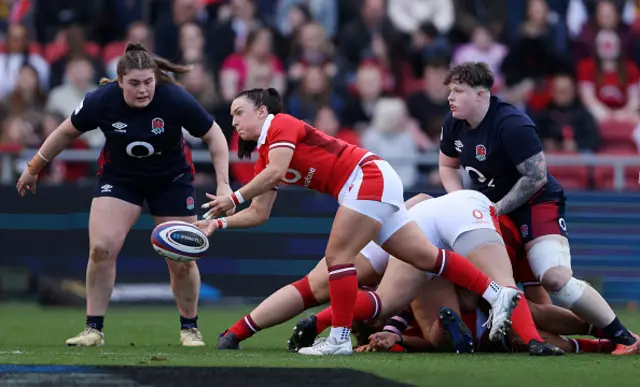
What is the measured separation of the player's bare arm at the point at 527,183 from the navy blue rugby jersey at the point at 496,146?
0.05 meters

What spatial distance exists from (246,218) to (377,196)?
0.84m

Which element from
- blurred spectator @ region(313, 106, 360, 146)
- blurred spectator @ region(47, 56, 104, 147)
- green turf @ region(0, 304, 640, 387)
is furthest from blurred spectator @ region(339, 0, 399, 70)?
green turf @ region(0, 304, 640, 387)

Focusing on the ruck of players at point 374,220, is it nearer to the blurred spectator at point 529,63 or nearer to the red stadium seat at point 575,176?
the red stadium seat at point 575,176

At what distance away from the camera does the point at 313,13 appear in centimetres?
1689

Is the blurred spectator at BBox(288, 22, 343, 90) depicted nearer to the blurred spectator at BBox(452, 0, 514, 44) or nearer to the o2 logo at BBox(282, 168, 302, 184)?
the blurred spectator at BBox(452, 0, 514, 44)

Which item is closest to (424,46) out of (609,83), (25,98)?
(609,83)

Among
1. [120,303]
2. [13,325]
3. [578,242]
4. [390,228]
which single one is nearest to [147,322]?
[13,325]

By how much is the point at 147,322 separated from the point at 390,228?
13.1 ft

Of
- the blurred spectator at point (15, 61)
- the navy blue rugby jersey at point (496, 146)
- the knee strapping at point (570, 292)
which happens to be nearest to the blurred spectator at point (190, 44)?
the blurred spectator at point (15, 61)

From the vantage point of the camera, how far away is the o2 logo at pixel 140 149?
29.9 feet

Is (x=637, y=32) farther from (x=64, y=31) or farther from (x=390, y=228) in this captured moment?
(x=390, y=228)

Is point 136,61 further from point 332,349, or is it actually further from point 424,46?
point 424,46

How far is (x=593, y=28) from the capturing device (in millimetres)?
16953

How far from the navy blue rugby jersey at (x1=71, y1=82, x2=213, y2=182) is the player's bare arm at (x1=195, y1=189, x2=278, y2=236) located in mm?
997
